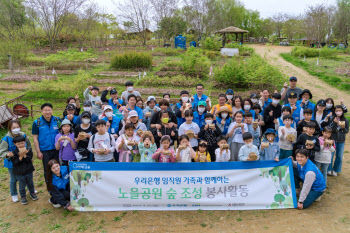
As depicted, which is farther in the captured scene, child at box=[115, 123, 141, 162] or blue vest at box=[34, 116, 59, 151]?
blue vest at box=[34, 116, 59, 151]

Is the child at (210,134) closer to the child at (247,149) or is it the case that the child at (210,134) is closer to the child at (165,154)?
the child at (247,149)

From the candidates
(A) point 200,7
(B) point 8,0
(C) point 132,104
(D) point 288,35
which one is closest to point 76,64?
(C) point 132,104

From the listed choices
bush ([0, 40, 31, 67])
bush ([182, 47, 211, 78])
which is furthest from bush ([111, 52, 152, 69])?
bush ([0, 40, 31, 67])

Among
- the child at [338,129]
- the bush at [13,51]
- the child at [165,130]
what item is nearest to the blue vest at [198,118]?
the child at [165,130]

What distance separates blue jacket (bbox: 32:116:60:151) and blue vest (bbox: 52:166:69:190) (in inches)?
27.6

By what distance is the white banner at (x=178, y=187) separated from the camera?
4.55m

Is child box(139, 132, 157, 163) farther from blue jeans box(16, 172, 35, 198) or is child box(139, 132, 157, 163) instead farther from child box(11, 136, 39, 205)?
blue jeans box(16, 172, 35, 198)

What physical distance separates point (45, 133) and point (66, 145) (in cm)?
53

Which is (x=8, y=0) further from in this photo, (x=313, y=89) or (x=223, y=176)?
(x=223, y=176)

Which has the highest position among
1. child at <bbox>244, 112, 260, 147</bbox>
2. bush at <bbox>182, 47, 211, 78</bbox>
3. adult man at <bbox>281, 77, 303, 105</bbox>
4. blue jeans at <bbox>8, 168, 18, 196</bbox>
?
bush at <bbox>182, 47, 211, 78</bbox>

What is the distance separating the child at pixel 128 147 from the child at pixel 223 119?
→ 6.01ft

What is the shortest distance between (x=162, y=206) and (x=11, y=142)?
3.00m

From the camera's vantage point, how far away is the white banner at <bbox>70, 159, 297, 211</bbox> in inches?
179

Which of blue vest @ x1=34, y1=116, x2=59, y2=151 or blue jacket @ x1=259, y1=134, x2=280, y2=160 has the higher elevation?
blue vest @ x1=34, y1=116, x2=59, y2=151
